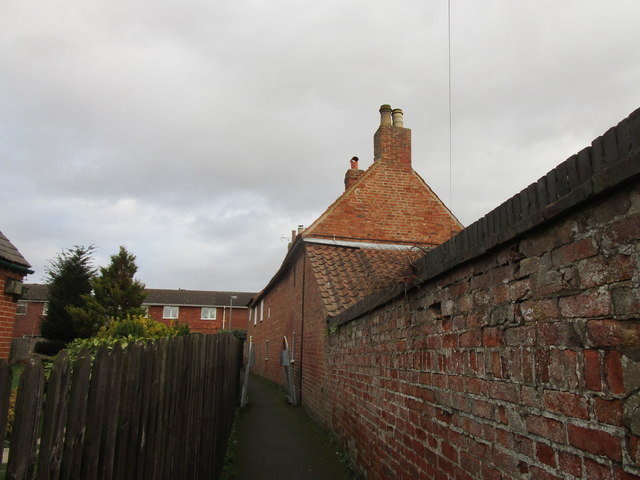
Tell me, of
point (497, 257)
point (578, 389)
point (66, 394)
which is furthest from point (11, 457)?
point (497, 257)

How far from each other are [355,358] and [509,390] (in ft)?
13.7

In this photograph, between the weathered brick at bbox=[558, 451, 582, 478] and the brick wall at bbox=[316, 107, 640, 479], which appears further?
the weathered brick at bbox=[558, 451, 582, 478]

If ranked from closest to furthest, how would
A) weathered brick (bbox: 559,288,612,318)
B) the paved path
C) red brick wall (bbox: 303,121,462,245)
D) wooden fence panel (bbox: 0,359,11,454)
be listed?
wooden fence panel (bbox: 0,359,11,454), weathered brick (bbox: 559,288,612,318), the paved path, red brick wall (bbox: 303,121,462,245)

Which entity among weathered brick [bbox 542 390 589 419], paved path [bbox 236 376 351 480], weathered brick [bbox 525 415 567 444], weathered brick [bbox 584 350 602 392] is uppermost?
weathered brick [bbox 584 350 602 392]

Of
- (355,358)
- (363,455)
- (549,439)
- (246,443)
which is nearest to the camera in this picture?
(549,439)

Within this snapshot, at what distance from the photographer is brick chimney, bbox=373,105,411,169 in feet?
43.6

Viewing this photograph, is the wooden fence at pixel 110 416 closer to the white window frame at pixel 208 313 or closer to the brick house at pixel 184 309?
the brick house at pixel 184 309

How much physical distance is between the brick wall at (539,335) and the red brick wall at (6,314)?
9184mm

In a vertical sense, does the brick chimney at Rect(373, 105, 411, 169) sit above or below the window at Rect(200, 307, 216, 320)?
above

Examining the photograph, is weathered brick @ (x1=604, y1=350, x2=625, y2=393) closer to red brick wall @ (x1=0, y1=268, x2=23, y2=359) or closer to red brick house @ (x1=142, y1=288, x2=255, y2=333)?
red brick wall @ (x1=0, y1=268, x2=23, y2=359)

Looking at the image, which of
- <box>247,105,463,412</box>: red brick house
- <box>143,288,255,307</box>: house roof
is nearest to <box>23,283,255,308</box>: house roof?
<box>143,288,255,307</box>: house roof

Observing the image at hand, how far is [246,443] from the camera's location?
8.20m

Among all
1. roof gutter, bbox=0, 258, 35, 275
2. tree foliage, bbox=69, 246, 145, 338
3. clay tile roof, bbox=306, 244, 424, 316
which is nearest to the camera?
clay tile roof, bbox=306, 244, 424, 316

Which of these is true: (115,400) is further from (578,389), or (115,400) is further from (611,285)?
(611,285)
